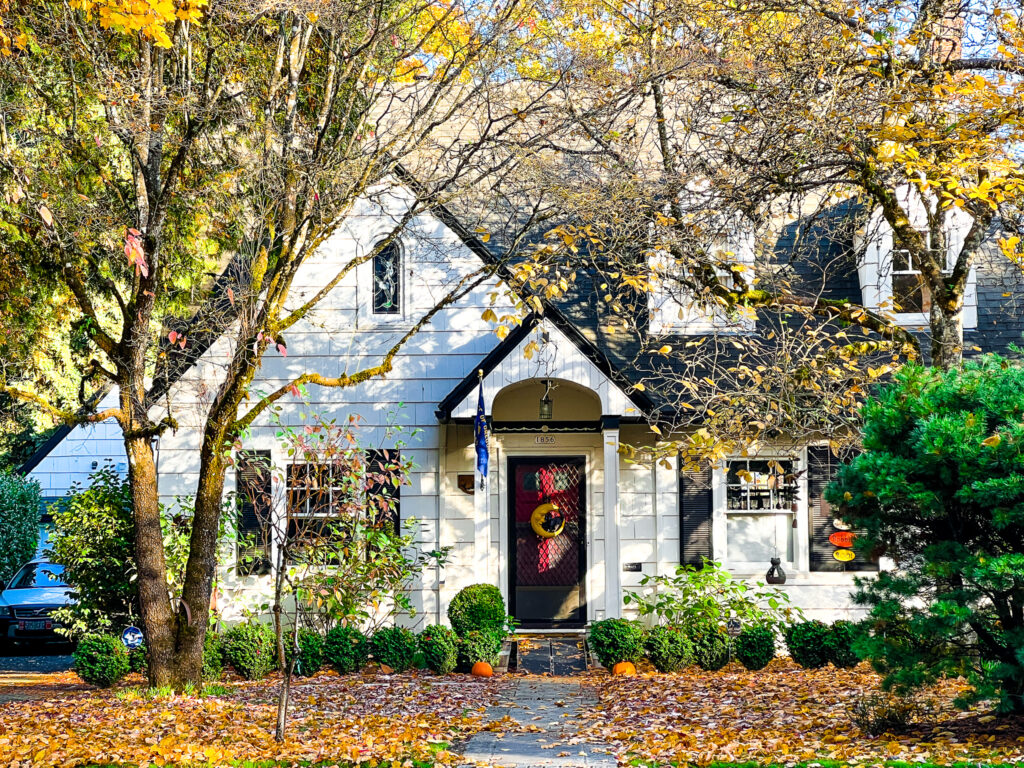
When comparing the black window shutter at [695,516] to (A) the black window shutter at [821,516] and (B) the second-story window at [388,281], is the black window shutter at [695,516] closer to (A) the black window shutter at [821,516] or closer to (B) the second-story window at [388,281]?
(A) the black window shutter at [821,516]

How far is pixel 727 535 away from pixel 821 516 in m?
1.26

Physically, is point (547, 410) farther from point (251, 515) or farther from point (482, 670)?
point (251, 515)

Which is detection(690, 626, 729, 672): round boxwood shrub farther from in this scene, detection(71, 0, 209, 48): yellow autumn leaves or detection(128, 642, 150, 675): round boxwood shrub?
detection(71, 0, 209, 48): yellow autumn leaves

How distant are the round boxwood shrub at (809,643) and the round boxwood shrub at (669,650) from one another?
3.75 ft

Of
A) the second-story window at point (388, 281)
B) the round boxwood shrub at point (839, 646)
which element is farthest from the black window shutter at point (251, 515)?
the round boxwood shrub at point (839, 646)

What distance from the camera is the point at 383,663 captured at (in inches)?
437

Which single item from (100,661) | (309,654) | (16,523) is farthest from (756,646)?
(16,523)

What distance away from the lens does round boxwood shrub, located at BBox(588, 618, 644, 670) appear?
11.0 metres

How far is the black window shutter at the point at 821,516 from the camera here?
12.6 meters

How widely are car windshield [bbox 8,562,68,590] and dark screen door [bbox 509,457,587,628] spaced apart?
26.9 ft

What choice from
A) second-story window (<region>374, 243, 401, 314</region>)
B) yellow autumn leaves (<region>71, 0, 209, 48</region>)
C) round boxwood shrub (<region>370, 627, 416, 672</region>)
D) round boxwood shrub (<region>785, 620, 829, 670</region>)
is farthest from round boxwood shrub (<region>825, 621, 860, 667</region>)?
yellow autumn leaves (<region>71, 0, 209, 48</region>)

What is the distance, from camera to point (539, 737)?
7629mm

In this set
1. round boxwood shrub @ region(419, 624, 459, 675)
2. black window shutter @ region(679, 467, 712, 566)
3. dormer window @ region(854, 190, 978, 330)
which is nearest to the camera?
round boxwood shrub @ region(419, 624, 459, 675)

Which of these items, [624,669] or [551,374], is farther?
[551,374]
